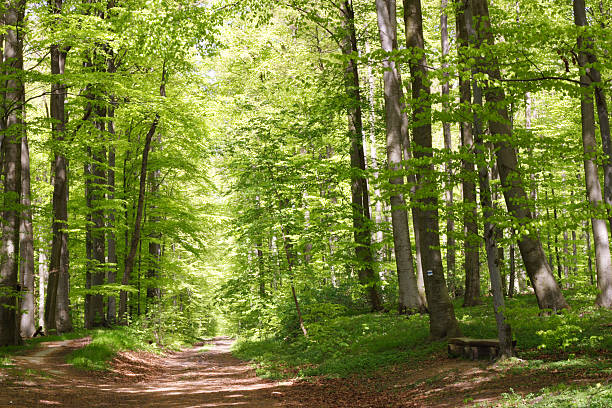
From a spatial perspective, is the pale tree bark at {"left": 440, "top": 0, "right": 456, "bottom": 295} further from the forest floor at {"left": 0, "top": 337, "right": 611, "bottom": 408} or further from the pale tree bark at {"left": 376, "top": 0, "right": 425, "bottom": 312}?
the forest floor at {"left": 0, "top": 337, "right": 611, "bottom": 408}

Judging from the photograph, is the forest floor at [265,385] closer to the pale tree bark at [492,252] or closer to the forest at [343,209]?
the forest at [343,209]

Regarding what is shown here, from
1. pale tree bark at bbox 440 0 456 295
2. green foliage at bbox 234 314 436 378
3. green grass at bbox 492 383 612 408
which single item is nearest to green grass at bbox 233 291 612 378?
green foliage at bbox 234 314 436 378

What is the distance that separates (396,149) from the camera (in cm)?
1267

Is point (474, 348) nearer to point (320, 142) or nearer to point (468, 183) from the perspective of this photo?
point (468, 183)

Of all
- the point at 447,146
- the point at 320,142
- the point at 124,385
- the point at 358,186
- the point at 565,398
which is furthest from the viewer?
the point at 320,142

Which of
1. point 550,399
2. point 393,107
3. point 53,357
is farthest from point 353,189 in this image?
point 550,399

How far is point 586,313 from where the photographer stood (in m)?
10.9

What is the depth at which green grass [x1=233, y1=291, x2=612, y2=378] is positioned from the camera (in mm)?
7715

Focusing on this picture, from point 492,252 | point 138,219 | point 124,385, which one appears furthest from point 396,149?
point 138,219

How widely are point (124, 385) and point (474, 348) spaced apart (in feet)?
28.4

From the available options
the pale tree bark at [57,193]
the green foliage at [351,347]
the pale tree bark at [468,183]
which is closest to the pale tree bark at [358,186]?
the green foliage at [351,347]

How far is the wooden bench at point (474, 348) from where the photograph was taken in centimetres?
835

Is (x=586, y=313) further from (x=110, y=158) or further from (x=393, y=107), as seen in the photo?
(x=110, y=158)

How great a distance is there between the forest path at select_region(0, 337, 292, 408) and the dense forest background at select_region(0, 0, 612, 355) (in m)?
2.15
